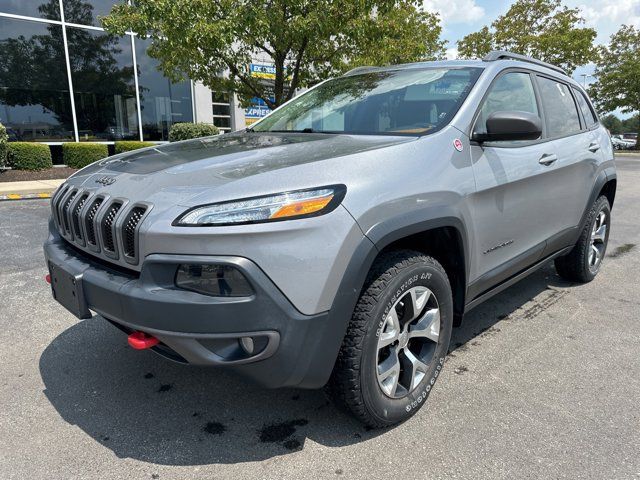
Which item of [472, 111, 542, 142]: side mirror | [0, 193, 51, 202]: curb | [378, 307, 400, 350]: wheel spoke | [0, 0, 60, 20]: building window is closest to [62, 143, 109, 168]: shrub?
[0, 0, 60, 20]: building window

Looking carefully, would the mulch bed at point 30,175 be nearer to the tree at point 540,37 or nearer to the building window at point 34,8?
the building window at point 34,8

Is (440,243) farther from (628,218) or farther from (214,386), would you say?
(628,218)

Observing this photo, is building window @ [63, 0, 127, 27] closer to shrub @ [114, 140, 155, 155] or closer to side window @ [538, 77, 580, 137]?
shrub @ [114, 140, 155, 155]

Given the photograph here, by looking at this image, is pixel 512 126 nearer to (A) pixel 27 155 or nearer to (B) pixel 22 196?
(B) pixel 22 196

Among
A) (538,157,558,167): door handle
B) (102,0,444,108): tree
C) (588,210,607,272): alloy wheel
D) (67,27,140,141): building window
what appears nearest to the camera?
(538,157,558,167): door handle

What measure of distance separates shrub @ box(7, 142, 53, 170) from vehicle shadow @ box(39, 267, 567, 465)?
11.9m

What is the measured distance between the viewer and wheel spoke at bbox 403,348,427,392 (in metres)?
2.39

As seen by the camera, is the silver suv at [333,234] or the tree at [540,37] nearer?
the silver suv at [333,234]

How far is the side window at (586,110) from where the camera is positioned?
423 cm

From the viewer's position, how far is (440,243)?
257 cm

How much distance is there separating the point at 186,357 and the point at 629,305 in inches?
145

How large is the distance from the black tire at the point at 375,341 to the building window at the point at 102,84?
15406mm

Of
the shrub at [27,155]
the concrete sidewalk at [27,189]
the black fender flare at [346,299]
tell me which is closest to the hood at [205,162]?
the black fender flare at [346,299]

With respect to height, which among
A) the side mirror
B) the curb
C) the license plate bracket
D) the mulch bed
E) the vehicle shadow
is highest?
the side mirror
